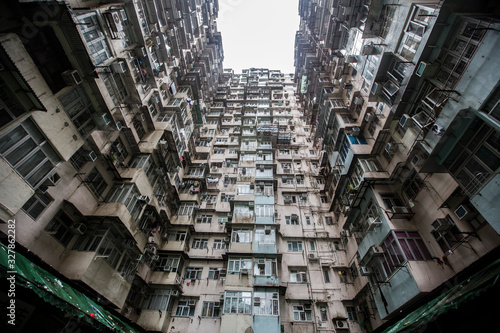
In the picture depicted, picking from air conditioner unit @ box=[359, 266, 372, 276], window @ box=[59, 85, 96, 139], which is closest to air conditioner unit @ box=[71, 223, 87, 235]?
window @ box=[59, 85, 96, 139]

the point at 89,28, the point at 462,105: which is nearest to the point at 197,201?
the point at 89,28

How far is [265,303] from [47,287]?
1307cm

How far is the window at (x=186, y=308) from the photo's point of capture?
1653cm

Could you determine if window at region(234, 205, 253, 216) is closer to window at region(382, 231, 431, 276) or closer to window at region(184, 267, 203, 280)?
window at region(184, 267, 203, 280)

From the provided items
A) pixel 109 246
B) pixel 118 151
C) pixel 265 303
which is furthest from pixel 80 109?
pixel 265 303

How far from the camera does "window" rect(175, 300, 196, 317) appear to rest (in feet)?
54.2

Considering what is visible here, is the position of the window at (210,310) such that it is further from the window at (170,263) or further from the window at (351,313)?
the window at (351,313)

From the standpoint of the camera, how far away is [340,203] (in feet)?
66.5

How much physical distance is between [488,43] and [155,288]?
25.7m

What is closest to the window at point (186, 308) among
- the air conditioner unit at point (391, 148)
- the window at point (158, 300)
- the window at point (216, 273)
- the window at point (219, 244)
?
the window at point (158, 300)

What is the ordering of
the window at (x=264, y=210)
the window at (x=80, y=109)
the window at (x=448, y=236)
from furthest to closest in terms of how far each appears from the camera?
the window at (x=264, y=210), the window at (x=80, y=109), the window at (x=448, y=236)

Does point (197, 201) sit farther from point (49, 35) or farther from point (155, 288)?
point (49, 35)

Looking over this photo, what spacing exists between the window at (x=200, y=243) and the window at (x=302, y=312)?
32.9 feet

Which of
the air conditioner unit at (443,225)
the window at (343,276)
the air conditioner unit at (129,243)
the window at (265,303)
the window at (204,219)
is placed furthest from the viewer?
the window at (204,219)
